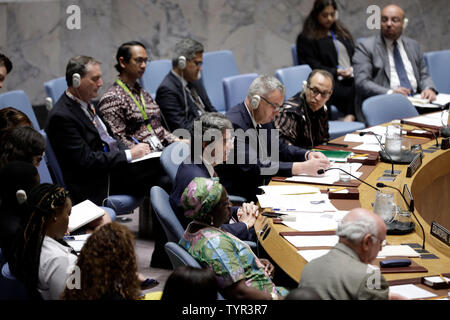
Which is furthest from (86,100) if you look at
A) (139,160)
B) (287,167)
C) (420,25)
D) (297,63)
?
(420,25)

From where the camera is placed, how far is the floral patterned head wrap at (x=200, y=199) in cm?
270

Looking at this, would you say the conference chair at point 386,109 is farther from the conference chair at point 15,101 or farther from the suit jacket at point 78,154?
the conference chair at point 15,101

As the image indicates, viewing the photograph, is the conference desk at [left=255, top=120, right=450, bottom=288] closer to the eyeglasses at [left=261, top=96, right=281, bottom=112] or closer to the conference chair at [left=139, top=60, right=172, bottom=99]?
the eyeglasses at [left=261, top=96, right=281, bottom=112]

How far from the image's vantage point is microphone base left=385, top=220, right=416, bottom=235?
300cm

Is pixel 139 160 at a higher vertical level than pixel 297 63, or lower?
lower

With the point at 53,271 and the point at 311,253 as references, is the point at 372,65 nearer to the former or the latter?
the point at 311,253

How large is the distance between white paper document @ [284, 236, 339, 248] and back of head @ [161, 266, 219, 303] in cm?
93

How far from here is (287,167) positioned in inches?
154

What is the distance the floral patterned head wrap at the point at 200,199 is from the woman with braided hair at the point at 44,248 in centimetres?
49

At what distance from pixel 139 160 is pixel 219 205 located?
5.56 ft

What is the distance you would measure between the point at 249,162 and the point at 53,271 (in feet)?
5.48

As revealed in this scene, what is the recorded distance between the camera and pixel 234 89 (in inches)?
224
